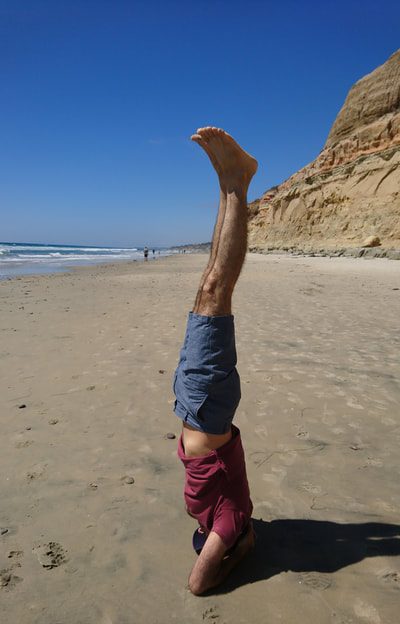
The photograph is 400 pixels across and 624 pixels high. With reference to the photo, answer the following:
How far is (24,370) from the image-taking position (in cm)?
→ 488

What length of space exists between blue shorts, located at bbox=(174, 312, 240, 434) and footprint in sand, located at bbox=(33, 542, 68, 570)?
963 mm

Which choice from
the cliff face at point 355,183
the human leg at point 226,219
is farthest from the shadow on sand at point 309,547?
the cliff face at point 355,183

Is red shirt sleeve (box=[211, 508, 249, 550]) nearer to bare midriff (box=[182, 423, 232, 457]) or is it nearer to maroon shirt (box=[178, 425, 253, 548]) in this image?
maroon shirt (box=[178, 425, 253, 548])

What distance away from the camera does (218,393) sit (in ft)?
6.05

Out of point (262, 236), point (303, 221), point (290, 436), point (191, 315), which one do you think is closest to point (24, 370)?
point (290, 436)

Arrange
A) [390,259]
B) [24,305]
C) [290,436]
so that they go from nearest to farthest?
1. [290,436]
2. [24,305]
3. [390,259]

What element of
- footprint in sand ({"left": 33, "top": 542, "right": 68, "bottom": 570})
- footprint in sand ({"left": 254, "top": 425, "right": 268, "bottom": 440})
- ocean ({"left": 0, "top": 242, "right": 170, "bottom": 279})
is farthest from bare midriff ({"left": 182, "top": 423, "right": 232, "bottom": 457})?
ocean ({"left": 0, "top": 242, "right": 170, "bottom": 279})

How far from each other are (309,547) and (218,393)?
3.23 ft

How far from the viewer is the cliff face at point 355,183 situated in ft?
93.8

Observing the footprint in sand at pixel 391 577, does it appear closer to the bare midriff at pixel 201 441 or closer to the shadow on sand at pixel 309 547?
the shadow on sand at pixel 309 547

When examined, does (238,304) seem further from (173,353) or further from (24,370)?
(24,370)

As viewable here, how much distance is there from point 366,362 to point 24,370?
14.2ft

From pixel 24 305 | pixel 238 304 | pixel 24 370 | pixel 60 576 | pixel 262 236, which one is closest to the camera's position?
pixel 60 576

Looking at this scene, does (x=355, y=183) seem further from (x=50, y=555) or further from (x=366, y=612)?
(x=50, y=555)
